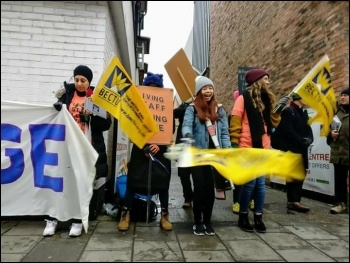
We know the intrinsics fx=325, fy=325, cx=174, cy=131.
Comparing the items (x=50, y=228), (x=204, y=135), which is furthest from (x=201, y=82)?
(x=50, y=228)

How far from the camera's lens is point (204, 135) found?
11.9 ft

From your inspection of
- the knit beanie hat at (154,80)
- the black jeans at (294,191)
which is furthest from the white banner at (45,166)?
the black jeans at (294,191)

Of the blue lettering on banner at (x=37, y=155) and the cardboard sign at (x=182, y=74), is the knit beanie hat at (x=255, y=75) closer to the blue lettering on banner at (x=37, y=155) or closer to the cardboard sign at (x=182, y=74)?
the cardboard sign at (x=182, y=74)

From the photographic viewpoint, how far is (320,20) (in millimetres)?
2117

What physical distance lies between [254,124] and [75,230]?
2201 mm

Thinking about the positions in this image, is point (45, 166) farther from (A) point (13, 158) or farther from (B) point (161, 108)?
(B) point (161, 108)

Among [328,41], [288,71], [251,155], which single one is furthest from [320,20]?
[288,71]

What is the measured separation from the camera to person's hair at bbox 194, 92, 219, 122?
3607 mm

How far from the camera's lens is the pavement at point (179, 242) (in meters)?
2.72

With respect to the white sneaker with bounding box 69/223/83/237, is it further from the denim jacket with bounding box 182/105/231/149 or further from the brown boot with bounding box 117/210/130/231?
the denim jacket with bounding box 182/105/231/149

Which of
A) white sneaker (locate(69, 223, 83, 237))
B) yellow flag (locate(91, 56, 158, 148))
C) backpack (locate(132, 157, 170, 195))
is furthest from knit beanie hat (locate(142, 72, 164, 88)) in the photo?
white sneaker (locate(69, 223, 83, 237))

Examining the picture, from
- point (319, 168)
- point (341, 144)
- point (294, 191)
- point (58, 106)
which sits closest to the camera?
point (58, 106)

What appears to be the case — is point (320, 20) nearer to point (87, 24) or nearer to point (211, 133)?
point (211, 133)

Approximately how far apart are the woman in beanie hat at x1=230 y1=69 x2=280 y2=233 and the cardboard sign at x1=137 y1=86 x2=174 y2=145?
0.75 meters
